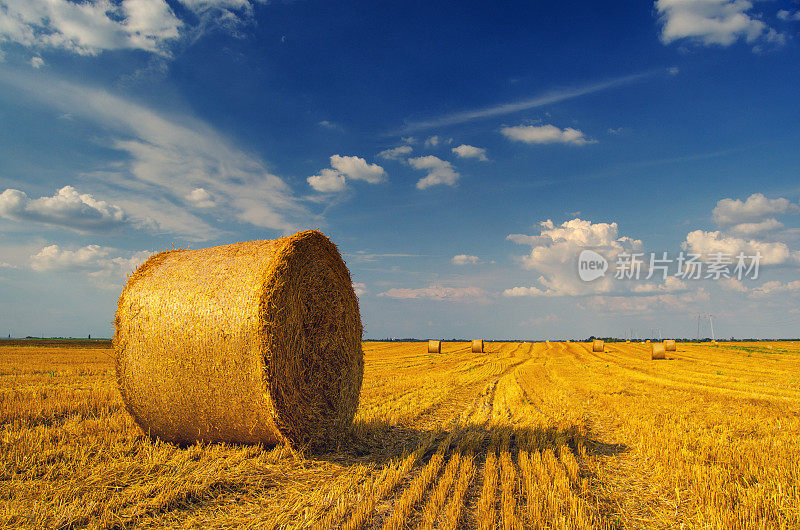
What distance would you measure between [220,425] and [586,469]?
478 centimetres

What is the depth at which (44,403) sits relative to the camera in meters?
8.81

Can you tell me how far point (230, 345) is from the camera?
6.09 meters

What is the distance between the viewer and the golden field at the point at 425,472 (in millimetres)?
4285

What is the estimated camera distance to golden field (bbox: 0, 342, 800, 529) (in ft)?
14.1

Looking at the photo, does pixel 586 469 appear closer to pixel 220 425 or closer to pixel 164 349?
pixel 220 425

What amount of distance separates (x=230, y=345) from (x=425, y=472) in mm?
2895

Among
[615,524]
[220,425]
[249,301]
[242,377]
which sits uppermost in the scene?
[249,301]

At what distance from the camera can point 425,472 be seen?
5414 mm

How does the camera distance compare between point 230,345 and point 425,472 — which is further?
point 230,345

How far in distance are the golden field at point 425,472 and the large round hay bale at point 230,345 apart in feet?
1.28

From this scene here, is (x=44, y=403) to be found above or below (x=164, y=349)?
below

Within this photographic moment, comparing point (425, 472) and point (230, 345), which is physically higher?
point (230, 345)

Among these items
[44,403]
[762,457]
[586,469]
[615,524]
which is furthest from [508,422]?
[44,403]

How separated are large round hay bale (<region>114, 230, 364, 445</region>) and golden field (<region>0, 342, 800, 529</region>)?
389 mm
